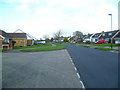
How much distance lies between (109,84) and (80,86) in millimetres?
1246

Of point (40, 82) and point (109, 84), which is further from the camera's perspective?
point (40, 82)

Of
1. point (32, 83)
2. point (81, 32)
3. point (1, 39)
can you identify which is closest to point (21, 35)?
point (1, 39)

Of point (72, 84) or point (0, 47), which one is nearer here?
point (72, 84)

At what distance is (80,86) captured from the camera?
4.50m

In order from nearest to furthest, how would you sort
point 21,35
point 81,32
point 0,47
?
point 0,47, point 21,35, point 81,32

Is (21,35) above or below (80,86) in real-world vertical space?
above

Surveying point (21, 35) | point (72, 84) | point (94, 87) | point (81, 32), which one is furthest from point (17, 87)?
point (81, 32)

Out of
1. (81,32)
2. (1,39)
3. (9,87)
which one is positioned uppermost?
(81,32)

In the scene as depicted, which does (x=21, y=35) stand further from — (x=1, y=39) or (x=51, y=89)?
(x=51, y=89)

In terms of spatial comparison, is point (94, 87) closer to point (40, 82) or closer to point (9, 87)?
point (40, 82)

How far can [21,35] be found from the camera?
140ft

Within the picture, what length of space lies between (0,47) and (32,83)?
21685 millimetres

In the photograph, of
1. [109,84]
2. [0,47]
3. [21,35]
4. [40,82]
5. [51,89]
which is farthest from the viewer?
[21,35]

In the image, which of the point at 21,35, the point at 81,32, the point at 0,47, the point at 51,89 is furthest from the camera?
the point at 81,32
